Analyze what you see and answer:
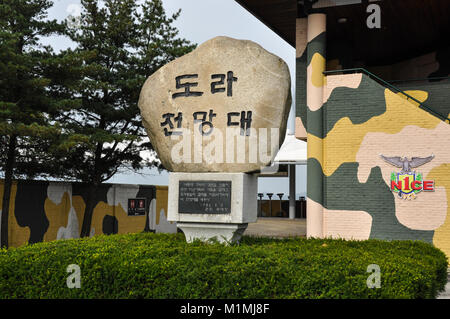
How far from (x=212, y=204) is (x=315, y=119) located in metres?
6.10

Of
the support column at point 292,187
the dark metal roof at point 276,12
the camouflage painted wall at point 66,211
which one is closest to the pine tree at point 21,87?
the camouflage painted wall at point 66,211

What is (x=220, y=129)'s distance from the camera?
741 centimetres

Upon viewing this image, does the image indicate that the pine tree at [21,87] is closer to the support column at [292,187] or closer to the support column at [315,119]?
the support column at [315,119]

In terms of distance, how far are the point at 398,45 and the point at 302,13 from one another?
14.3ft

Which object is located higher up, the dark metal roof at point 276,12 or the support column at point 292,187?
the dark metal roof at point 276,12

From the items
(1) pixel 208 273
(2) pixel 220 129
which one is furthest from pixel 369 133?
(1) pixel 208 273

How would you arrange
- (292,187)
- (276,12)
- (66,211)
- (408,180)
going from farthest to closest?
(292,187)
(276,12)
(66,211)
(408,180)

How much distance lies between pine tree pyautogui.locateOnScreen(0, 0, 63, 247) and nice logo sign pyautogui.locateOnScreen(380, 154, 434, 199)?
29.1 ft

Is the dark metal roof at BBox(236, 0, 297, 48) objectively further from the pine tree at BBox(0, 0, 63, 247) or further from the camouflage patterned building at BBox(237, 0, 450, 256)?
the pine tree at BBox(0, 0, 63, 247)

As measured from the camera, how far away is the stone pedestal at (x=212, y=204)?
23.6ft

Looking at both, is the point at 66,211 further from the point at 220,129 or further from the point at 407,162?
the point at 407,162

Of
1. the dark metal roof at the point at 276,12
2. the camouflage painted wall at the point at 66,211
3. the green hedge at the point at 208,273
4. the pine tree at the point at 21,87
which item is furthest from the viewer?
the dark metal roof at the point at 276,12

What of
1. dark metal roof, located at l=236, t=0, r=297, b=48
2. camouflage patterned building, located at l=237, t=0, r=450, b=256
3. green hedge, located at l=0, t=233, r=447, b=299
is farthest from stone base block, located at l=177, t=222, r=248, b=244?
dark metal roof, located at l=236, t=0, r=297, b=48

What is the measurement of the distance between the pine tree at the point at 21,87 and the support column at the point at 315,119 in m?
7.01
